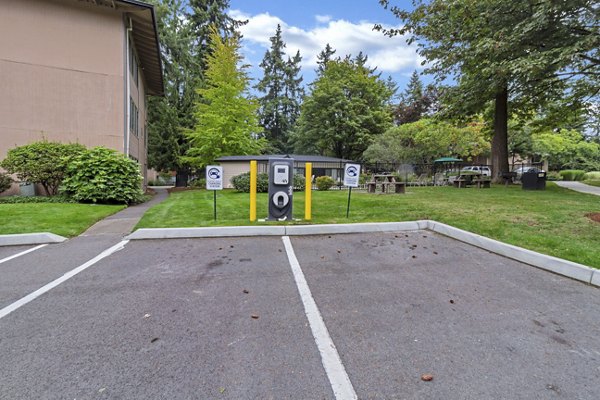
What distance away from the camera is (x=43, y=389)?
188 centimetres

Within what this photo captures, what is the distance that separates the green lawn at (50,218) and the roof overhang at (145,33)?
8.09m

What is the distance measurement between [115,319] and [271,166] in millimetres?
4495

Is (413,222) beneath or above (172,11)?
beneath

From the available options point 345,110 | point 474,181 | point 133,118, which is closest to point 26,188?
point 133,118

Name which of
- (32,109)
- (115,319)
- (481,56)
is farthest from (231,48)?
(115,319)

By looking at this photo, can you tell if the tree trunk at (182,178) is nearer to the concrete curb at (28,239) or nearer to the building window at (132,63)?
the building window at (132,63)

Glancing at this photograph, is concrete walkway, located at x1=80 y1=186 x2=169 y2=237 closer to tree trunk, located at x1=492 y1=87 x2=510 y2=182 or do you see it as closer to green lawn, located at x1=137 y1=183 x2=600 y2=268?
green lawn, located at x1=137 y1=183 x2=600 y2=268

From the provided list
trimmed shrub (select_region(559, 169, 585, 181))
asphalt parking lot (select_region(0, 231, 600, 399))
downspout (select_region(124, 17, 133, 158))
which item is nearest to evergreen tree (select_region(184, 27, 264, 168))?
downspout (select_region(124, 17, 133, 158))

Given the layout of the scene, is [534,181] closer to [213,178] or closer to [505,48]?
[505,48]

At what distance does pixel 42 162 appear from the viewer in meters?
10.1

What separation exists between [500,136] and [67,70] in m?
19.2

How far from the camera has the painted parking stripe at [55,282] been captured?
2.96 m

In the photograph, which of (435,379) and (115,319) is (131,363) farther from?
(435,379)

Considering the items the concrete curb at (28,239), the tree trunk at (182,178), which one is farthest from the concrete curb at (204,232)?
the tree trunk at (182,178)
